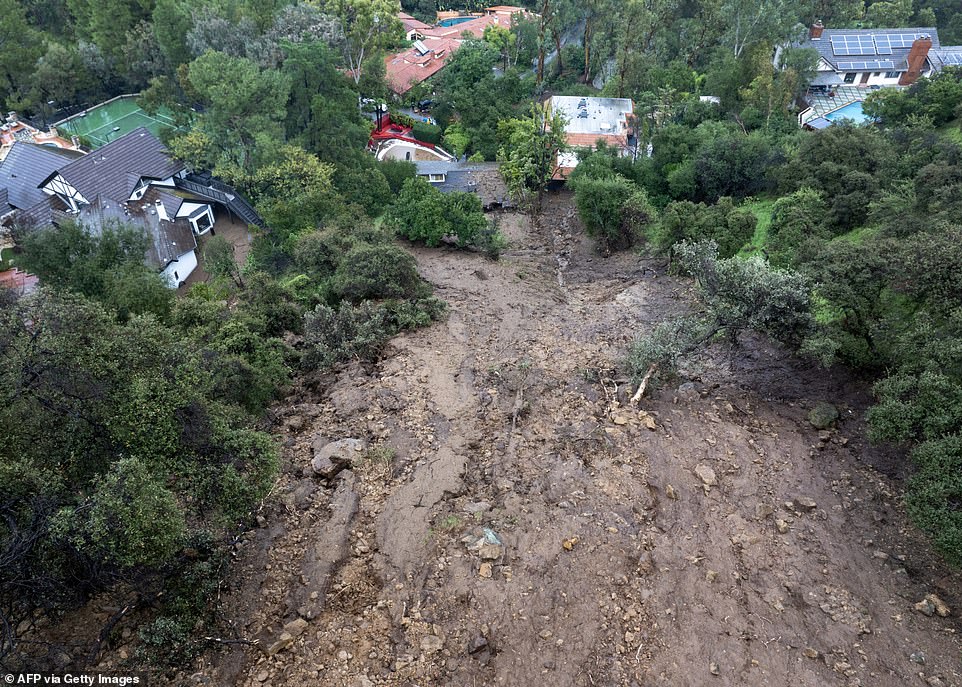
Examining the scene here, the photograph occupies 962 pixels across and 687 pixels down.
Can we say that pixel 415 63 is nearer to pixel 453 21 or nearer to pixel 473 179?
A: pixel 453 21

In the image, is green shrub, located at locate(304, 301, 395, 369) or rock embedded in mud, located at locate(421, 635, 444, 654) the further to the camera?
green shrub, located at locate(304, 301, 395, 369)

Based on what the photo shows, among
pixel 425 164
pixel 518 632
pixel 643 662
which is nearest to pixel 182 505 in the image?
pixel 518 632

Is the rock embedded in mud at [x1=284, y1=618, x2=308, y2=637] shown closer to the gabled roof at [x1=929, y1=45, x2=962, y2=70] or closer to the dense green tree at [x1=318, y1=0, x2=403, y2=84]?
the dense green tree at [x1=318, y1=0, x2=403, y2=84]

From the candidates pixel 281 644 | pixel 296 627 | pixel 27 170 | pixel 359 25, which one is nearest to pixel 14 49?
pixel 27 170

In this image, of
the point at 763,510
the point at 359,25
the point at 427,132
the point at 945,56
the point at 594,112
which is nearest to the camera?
the point at 763,510

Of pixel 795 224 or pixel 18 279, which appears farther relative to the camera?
pixel 18 279

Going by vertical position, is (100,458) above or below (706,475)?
above

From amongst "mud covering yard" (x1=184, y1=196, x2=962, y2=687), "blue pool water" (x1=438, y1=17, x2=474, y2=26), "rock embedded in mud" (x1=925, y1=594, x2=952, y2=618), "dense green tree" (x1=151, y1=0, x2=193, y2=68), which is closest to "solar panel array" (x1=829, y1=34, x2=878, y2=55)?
"blue pool water" (x1=438, y1=17, x2=474, y2=26)
